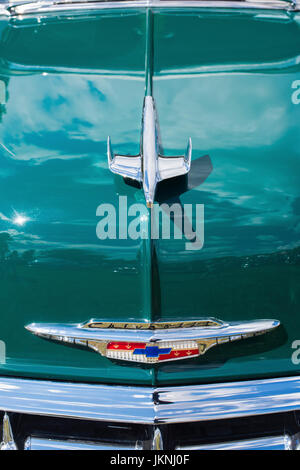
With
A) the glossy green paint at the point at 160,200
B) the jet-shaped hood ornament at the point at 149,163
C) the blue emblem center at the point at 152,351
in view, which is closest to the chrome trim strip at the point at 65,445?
the glossy green paint at the point at 160,200

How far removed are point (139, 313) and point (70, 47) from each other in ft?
3.89

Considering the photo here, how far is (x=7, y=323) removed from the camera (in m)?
Answer: 1.38

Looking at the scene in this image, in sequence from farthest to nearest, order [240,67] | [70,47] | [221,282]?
[70,47], [240,67], [221,282]

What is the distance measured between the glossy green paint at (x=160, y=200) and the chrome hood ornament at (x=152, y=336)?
0.03 m

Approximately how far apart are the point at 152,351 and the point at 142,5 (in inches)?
62.3

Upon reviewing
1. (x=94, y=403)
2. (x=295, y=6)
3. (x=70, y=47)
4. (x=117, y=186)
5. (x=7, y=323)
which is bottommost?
(x=94, y=403)

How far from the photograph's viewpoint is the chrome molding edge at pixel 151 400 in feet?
4.46

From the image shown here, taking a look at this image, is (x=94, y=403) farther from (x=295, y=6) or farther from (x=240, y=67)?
(x=295, y=6)

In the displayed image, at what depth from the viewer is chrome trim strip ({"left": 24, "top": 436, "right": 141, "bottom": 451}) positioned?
4.71 ft

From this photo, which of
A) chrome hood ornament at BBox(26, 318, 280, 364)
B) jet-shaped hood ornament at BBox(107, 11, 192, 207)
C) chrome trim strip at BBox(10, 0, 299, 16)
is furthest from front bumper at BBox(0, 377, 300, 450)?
chrome trim strip at BBox(10, 0, 299, 16)

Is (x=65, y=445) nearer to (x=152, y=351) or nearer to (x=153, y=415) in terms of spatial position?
(x=153, y=415)

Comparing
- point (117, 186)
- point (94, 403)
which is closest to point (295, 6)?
point (117, 186)

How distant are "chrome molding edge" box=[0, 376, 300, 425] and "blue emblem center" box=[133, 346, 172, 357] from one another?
0.14 m
